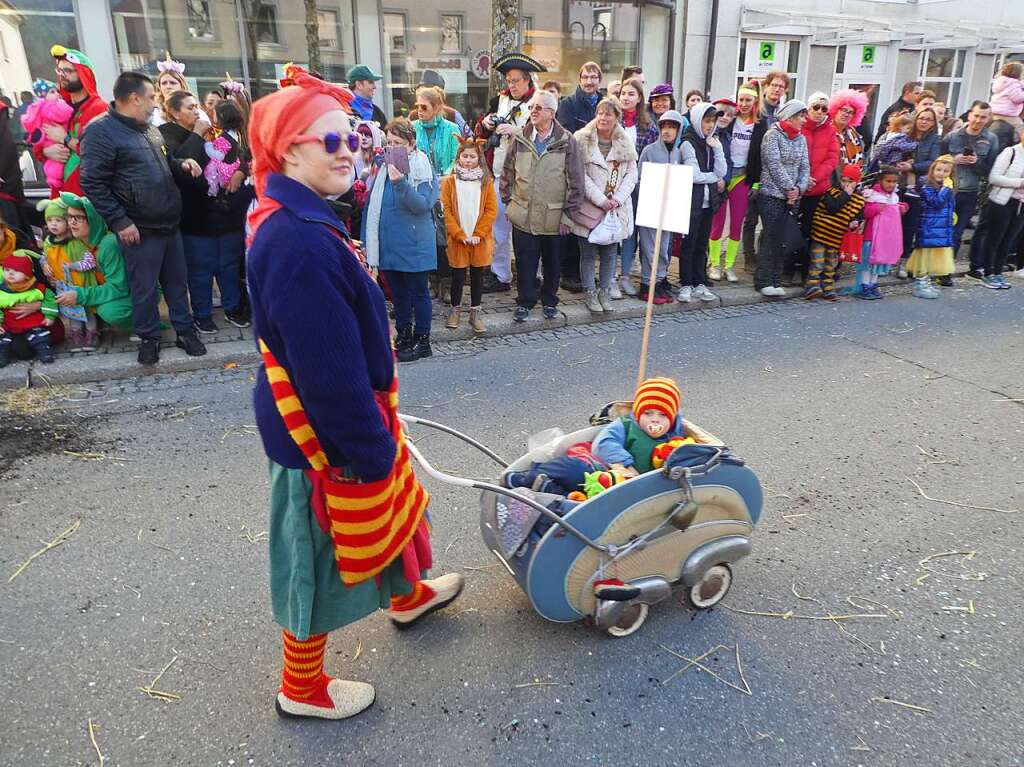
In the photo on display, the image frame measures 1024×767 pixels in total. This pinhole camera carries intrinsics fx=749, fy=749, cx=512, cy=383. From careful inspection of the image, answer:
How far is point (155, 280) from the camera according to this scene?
5.89 metres

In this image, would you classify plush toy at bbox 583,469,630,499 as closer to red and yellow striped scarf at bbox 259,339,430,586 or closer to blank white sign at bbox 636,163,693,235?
red and yellow striped scarf at bbox 259,339,430,586

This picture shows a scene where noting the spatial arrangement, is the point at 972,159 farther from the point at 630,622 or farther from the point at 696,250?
the point at 630,622

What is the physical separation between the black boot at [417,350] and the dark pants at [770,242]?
13.6 ft

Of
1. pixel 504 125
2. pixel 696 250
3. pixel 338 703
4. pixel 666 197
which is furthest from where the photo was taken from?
pixel 696 250

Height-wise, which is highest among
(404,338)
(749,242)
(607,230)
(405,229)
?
(405,229)

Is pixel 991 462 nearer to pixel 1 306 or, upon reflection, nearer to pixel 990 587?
pixel 990 587

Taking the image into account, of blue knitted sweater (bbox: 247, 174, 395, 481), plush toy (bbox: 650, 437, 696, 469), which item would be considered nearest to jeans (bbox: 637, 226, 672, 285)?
plush toy (bbox: 650, 437, 696, 469)

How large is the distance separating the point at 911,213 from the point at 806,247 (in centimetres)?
141

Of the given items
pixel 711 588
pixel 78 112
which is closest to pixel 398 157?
pixel 78 112

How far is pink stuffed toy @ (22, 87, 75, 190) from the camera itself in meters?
6.20

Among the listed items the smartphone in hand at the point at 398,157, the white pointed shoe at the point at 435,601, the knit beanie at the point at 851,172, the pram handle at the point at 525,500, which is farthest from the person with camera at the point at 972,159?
the white pointed shoe at the point at 435,601

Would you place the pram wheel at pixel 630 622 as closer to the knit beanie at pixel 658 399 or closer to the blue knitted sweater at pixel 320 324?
the knit beanie at pixel 658 399

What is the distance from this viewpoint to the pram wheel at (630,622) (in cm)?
300

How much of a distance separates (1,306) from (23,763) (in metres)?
4.39
